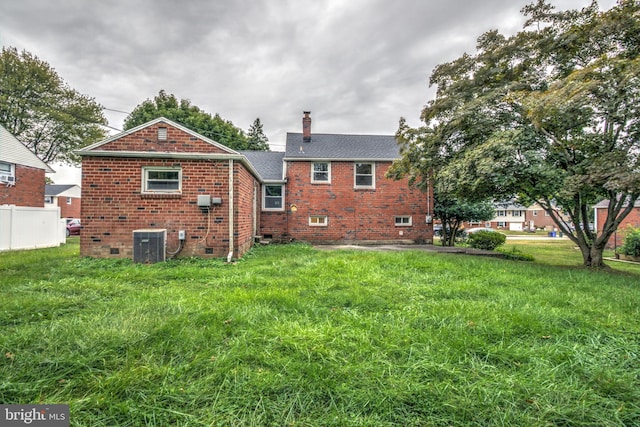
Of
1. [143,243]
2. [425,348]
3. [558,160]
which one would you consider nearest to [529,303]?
[425,348]

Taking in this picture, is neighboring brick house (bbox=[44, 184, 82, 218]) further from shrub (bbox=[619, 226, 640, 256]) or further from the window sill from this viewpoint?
shrub (bbox=[619, 226, 640, 256])

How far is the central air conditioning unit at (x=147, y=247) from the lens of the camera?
23.9 ft

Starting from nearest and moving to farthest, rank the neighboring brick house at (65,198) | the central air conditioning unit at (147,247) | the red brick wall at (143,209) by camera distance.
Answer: the central air conditioning unit at (147,247)
the red brick wall at (143,209)
the neighboring brick house at (65,198)

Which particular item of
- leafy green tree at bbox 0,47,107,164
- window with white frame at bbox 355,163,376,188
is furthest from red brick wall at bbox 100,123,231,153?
leafy green tree at bbox 0,47,107,164

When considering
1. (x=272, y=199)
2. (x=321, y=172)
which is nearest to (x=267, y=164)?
(x=272, y=199)

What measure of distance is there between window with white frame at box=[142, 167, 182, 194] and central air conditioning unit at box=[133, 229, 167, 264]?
1.35 metres

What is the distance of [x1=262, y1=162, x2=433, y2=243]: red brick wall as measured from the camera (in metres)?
14.0

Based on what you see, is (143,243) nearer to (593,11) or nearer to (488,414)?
(488,414)

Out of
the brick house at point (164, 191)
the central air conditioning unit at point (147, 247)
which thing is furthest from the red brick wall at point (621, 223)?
the central air conditioning unit at point (147, 247)

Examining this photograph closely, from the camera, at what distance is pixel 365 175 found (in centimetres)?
1420

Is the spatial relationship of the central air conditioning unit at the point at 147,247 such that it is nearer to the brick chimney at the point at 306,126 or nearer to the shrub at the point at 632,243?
the brick chimney at the point at 306,126

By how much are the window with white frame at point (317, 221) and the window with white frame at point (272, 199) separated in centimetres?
172

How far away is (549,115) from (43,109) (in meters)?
33.4

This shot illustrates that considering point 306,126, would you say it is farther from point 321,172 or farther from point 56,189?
point 56,189
